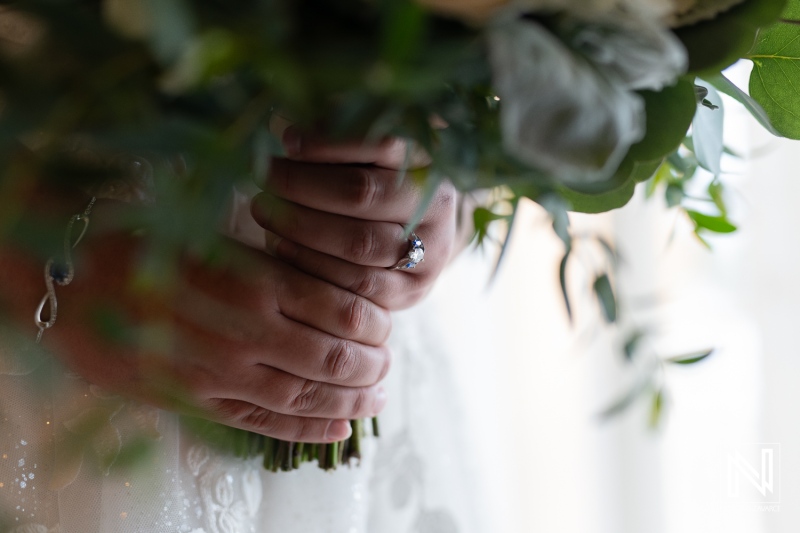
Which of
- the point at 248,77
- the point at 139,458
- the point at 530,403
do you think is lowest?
the point at 139,458

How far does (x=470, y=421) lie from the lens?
766 mm

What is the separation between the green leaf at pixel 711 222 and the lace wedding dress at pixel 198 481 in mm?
314

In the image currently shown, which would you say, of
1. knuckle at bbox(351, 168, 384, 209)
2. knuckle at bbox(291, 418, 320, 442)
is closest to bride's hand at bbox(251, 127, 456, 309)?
knuckle at bbox(351, 168, 384, 209)

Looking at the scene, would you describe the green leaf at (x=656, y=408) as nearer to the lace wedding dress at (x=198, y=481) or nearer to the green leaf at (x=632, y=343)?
the green leaf at (x=632, y=343)

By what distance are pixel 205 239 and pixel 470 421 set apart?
64 centimetres

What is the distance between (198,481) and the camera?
0.50 m

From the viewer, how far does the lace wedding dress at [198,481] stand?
1.52 ft

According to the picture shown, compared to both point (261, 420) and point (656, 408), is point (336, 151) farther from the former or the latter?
point (656, 408)

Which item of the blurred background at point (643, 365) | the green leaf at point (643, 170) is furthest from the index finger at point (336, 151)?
the blurred background at point (643, 365)

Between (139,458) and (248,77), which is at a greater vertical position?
(248,77)

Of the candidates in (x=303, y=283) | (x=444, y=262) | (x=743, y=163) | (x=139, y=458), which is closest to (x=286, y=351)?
(x=303, y=283)

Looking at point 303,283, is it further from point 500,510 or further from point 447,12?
point 500,510

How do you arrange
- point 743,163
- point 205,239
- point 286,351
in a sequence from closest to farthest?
point 205,239 < point 286,351 < point 743,163

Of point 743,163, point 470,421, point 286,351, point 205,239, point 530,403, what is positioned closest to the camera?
point 205,239
